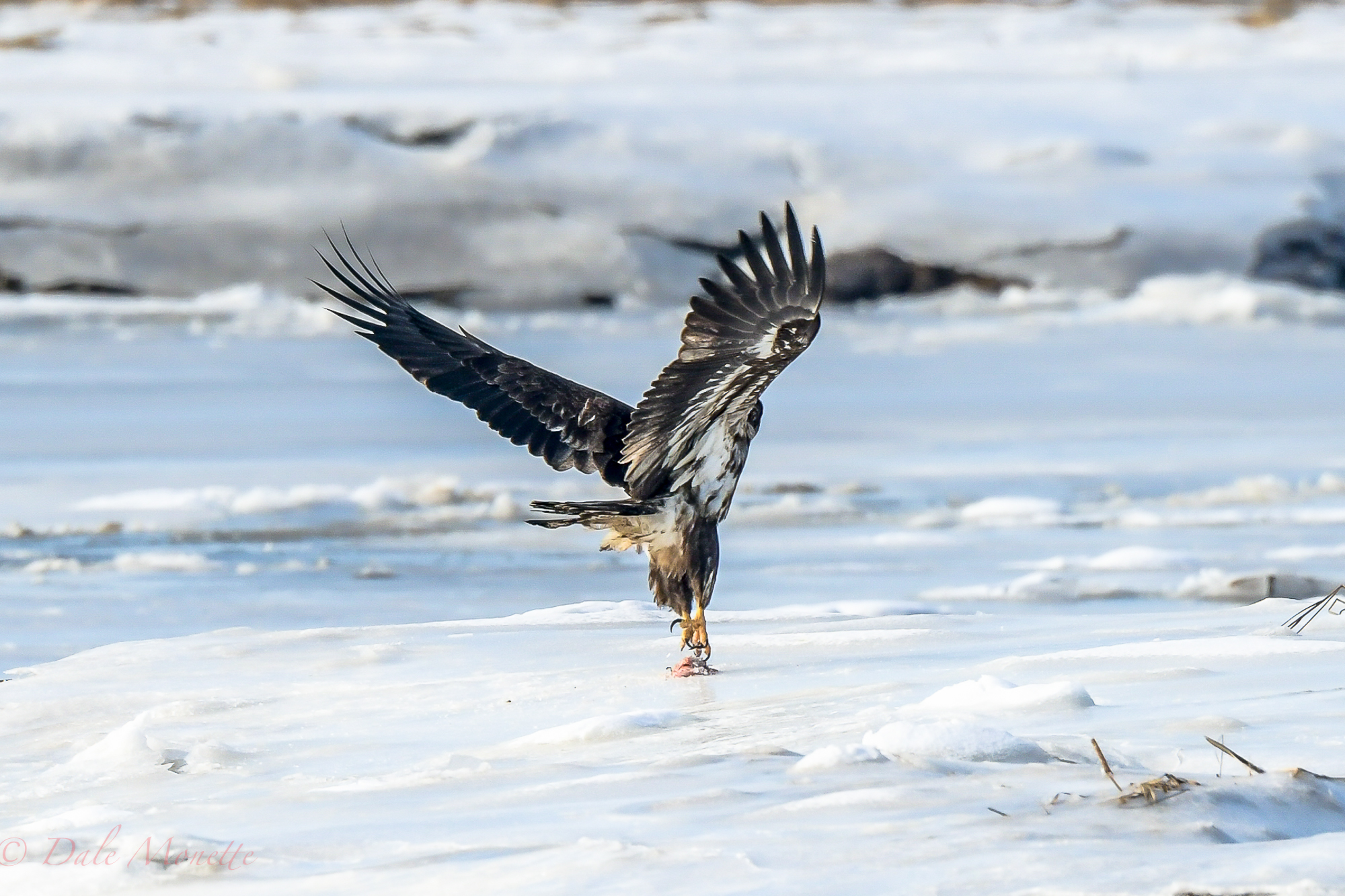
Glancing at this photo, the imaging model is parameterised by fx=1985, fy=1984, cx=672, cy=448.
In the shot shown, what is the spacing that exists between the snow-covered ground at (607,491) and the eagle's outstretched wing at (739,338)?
0.53 meters

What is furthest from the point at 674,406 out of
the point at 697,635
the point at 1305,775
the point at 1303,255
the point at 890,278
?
the point at 1303,255

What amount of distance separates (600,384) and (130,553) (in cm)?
309

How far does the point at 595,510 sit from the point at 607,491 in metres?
3.02

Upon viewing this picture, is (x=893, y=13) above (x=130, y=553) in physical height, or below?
above

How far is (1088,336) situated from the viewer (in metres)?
10.5

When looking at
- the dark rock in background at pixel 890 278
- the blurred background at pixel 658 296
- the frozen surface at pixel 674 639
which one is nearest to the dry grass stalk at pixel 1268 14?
the blurred background at pixel 658 296

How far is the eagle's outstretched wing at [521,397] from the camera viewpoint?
14.5ft

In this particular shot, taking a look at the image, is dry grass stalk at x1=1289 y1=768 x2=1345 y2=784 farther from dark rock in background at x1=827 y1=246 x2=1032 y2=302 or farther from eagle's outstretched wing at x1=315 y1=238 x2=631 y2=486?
dark rock in background at x1=827 y1=246 x2=1032 y2=302

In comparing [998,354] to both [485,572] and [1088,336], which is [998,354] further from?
[485,572]

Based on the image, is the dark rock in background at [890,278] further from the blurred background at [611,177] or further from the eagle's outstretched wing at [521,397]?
the eagle's outstretched wing at [521,397]

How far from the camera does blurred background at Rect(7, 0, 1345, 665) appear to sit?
5848 millimetres

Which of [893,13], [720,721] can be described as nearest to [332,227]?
[720,721]

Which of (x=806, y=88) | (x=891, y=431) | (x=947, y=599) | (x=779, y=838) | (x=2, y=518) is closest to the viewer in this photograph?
(x=779, y=838)

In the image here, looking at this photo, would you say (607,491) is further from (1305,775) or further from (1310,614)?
(1305,775)
